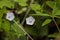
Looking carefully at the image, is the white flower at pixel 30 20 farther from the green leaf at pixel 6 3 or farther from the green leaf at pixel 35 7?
the green leaf at pixel 6 3

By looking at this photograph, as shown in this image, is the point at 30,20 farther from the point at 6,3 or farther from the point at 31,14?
the point at 6,3

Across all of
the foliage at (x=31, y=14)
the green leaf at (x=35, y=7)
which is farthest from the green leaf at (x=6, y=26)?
the green leaf at (x=35, y=7)

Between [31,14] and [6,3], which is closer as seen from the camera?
[6,3]

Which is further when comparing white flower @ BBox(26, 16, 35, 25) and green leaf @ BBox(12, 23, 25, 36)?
white flower @ BBox(26, 16, 35, 25)

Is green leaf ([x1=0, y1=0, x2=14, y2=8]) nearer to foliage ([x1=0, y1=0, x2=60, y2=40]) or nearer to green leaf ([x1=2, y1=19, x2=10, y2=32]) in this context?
foliage ([x1=0, y1=0, x2=60, y2=40])

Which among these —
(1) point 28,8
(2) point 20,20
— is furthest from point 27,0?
(2) point 20,20

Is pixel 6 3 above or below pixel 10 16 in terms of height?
above

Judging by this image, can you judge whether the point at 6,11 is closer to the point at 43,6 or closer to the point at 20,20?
the point at 20,20

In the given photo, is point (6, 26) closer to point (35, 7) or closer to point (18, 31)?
point (18, 31)

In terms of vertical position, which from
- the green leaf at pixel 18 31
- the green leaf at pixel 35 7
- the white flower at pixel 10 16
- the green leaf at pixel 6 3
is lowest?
the green leaf at pixel 18 31

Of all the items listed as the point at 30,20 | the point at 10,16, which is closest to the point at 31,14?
the point at 30,20

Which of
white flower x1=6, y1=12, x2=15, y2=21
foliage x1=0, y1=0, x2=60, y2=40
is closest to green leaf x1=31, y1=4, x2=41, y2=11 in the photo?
foliage x1=0, y1=0, x2=60, y2=40
